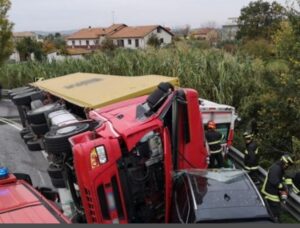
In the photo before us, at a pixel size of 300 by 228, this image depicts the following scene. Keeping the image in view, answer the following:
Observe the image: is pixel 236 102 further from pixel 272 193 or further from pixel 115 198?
pixel 115 198

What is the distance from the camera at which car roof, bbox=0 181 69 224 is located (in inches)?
137

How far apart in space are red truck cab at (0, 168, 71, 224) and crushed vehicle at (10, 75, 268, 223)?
978mm

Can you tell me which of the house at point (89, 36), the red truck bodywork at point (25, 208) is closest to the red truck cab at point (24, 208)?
the red truck bodywork at point (25, 208)

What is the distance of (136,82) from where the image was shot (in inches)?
368

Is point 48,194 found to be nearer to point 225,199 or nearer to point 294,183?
point 225,199

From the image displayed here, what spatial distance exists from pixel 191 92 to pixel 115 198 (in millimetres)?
1947

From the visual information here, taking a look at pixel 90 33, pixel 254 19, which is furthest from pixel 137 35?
pixel 254 19

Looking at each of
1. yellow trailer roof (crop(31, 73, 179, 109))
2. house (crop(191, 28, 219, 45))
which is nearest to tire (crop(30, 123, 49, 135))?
yellow trailer roof (crop(31, 73, 179, 109))

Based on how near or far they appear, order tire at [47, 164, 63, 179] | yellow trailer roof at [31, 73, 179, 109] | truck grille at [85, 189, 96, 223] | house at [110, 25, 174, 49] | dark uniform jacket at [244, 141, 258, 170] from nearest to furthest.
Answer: truck grille at [85, 189, 96, 223] → tire at [47, 164, 63, 179] → dark uniform jacket at [244, 141, 258, 170] → yellow trailer roof at [31, 73, 179, 109] → house at [110, 25, 174, 49]

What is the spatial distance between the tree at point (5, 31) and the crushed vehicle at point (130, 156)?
65.0ft

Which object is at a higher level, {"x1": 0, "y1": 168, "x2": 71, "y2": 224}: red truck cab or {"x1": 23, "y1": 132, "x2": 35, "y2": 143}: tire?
{"x1": 0, "y1": 168, "x2": 71, "y2": 224}: red truck cab

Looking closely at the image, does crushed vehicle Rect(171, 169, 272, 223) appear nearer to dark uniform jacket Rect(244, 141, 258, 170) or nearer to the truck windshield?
the truck windshield

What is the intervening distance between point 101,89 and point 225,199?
5325 millimetres

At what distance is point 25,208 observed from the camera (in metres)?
3.76
